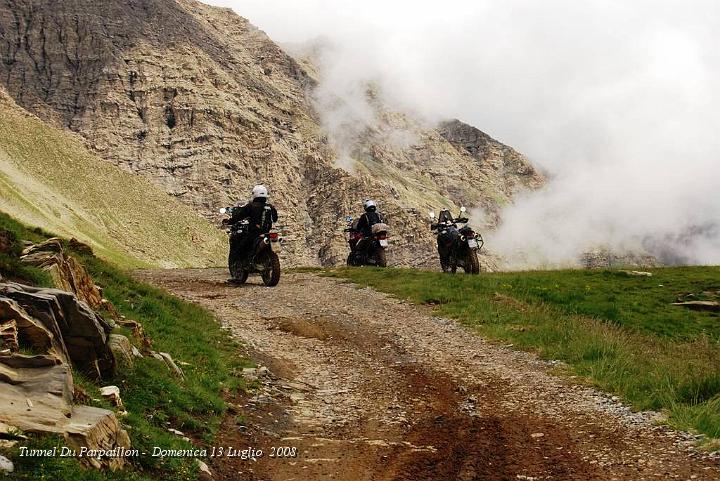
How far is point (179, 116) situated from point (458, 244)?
136m

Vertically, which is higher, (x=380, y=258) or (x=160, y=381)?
(x=380, y=258)

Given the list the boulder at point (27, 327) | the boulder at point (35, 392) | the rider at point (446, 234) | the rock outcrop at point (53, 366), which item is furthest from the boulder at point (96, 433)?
the rider at point (446, 234)

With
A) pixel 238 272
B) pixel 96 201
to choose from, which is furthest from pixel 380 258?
pixel 96 201

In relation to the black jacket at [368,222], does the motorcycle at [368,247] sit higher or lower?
lower

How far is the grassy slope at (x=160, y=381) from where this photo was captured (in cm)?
654

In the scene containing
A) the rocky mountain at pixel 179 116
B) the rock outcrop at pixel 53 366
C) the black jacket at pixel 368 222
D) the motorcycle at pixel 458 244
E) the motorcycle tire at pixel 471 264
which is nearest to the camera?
the rock outcrop at pixel 53 366

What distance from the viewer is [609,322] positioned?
19.3 metres

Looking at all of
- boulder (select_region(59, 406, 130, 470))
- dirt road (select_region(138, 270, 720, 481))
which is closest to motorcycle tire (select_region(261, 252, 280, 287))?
dirt road (select_region(138, 270, 720, 481))

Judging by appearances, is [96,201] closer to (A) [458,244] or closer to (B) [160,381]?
(A) [458,244]

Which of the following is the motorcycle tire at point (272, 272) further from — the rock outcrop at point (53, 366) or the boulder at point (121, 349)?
the rock outcrop at point (53, 366)

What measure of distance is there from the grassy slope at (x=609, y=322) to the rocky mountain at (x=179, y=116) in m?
122

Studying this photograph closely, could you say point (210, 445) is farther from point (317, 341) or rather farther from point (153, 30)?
point (153, 30)

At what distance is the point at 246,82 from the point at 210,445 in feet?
585

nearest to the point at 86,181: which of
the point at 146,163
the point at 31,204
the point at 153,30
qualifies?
the point at 31,204
